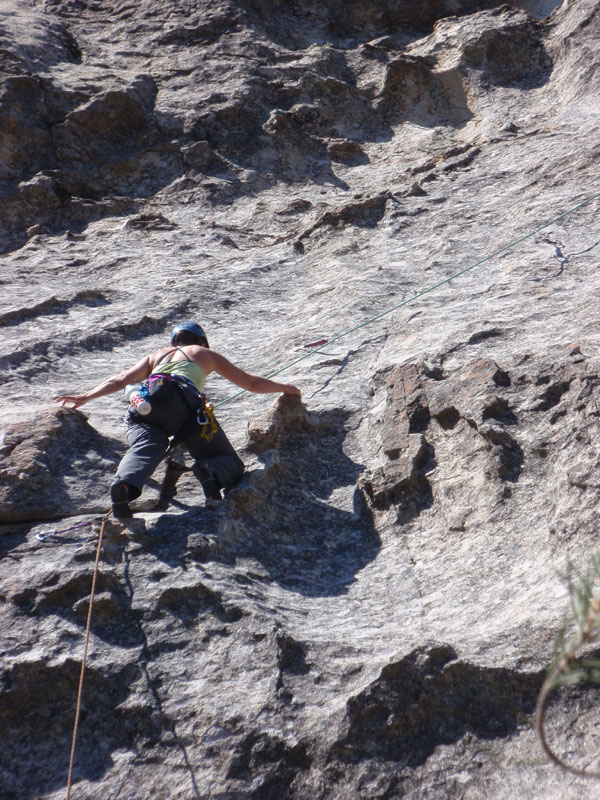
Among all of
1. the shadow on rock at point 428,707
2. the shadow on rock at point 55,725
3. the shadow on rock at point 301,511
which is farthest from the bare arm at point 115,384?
the shadow on rock at point 428,707

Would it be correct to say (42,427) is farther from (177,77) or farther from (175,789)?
(177,77)

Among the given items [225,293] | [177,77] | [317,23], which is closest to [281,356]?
[225,293]

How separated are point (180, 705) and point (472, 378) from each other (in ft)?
8.67

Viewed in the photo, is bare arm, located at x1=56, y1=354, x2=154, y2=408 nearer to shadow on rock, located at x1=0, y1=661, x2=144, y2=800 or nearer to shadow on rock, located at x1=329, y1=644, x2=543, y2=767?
shadow on rock, located at x1=0, y1=661, x2=144, y2=800

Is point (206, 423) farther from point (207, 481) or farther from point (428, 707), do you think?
point (428, 707)

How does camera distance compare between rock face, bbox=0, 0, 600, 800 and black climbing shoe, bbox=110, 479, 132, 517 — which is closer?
rock face, bbox=0, 0, 600, 800

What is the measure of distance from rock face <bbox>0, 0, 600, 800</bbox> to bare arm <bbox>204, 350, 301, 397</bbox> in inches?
4.7

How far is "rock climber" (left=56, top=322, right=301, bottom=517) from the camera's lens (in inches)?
153

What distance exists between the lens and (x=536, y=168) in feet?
24.9

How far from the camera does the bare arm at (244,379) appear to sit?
15.5ft

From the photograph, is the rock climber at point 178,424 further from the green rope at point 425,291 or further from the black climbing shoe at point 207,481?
the green rope at point 425,291

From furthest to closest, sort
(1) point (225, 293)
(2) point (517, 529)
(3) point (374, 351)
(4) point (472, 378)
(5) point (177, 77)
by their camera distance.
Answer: (5) point (177, 77) < (1) point (225, 293) < (3) point (374, 351) < (4) point (472, 378) < (2) point (517, 529)

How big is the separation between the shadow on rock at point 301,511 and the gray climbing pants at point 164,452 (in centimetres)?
14

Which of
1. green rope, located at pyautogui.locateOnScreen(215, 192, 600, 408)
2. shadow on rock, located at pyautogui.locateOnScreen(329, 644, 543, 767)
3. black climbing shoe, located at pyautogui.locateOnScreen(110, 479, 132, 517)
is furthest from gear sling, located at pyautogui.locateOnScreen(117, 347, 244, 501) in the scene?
shadow on rock, located at pyautogui.locateOnScreen(329, 644, 543, 767)
